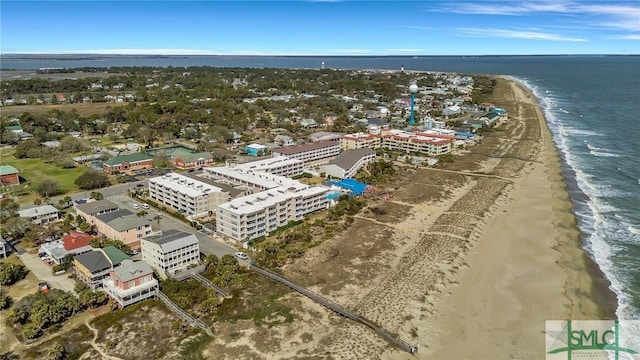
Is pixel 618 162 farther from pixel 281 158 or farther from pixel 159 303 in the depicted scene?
pixel 159 303

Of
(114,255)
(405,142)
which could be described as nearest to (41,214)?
(114,255)

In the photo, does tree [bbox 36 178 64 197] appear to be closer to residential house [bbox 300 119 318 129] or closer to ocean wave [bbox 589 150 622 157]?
residential house [bbox 300 119 318 129]

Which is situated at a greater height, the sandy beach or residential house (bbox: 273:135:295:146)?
residential house (bbox: 273:135:295:146)

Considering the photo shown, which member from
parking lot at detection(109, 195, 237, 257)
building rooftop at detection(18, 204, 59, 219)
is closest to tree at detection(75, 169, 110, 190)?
parking lot at detection(109, 195, 237, 257)

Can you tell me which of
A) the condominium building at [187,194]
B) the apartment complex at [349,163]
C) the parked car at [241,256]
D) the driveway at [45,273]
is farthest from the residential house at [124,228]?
the apartment complex at [349,163]

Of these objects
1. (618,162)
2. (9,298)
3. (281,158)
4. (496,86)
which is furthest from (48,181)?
(496,86)

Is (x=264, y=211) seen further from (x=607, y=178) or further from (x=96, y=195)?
(x=607, y=178)
